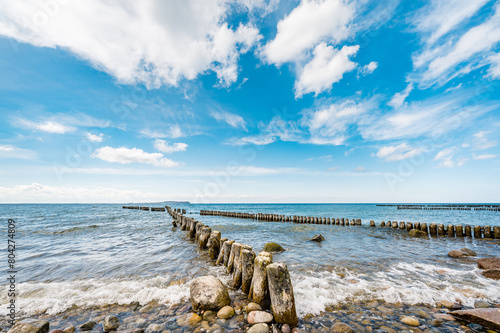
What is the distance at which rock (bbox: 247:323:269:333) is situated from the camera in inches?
156

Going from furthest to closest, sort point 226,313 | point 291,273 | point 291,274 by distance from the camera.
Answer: point 291,273 < point 291,274 < point 226,313

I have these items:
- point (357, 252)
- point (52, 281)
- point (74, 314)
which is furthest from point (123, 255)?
point (357, 252)

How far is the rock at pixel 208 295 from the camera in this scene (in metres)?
4.93

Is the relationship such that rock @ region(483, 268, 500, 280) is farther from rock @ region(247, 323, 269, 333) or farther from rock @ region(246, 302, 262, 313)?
Answer: rock @ region(247, 323, 269, 333)

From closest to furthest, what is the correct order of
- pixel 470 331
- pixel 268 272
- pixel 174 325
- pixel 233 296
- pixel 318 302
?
pixel 470 331
pixel 174 325
pixel 268 272
pixel 318 302
pixel 233 296

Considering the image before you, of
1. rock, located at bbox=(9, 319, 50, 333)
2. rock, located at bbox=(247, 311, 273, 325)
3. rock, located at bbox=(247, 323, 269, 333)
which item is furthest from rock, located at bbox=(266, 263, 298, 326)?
rock, located at bbox=(9, 319, 50, 333)

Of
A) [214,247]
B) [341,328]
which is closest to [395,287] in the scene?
[341,328]

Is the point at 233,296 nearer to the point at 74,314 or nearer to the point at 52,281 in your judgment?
the point at 74,314

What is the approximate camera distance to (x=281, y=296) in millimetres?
4391

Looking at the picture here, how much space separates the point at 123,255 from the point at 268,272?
9.09 m

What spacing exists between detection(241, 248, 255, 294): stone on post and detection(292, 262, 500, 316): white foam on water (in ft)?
4.55

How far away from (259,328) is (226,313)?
99 centimetres

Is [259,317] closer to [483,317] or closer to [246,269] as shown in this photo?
[246,269]

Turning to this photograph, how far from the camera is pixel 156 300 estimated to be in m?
5.55
